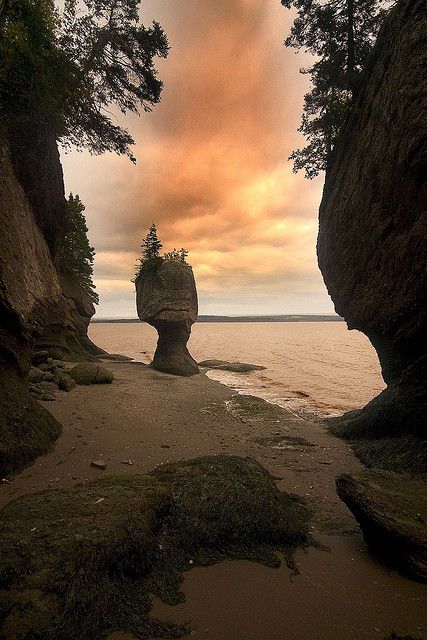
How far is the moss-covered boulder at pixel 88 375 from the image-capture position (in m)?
15.9

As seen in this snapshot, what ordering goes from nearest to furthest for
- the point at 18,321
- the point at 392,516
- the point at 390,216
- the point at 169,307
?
the point at 392,516, the point at 18,321, the point at 390,216, the point at 169,307

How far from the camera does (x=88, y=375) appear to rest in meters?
16.3

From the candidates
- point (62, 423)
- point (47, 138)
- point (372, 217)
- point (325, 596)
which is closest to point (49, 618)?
point (325, 596)

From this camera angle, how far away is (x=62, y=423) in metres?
9.76

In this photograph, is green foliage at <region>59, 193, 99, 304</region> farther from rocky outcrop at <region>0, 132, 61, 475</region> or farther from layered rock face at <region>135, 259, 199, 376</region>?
rocky outcrop at <region>0, 132, 61, 475</region>

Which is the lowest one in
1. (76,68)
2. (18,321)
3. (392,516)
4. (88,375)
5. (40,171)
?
(88,375)

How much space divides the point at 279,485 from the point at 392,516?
301 cm

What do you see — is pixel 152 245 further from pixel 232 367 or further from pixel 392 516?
pixel 392 516

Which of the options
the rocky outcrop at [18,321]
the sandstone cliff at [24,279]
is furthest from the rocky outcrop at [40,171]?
the rocky outcrop at [18,321]

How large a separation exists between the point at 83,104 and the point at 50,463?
13.5m

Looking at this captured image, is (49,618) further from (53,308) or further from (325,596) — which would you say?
(53,308)

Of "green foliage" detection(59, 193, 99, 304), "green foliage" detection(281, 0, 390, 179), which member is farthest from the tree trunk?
"green foliage" detection(59, 193, 99, 304)

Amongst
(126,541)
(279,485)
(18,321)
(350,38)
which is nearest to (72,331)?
(18,321)

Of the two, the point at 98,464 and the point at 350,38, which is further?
the point at 350,38
